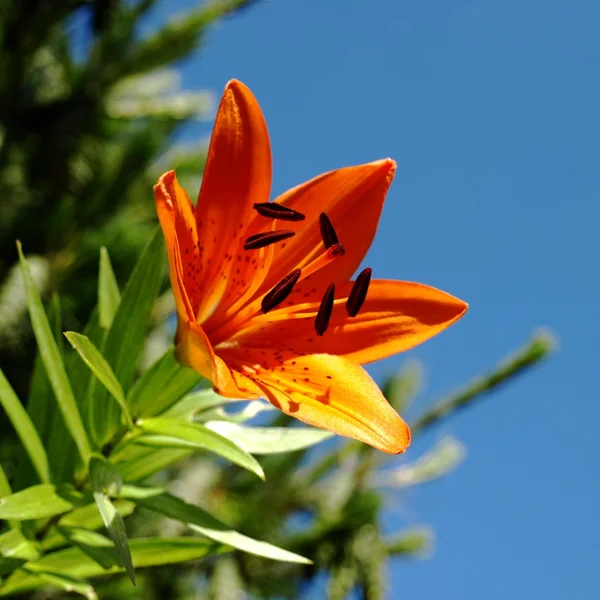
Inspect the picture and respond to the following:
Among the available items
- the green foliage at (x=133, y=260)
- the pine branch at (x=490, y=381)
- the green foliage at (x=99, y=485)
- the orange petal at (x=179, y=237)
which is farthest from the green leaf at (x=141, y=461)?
the pine branch at (x=490, y=381)

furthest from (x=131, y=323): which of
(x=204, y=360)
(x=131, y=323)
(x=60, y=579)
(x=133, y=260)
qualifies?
(x=133, y=260)

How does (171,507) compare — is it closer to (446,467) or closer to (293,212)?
(293,212)

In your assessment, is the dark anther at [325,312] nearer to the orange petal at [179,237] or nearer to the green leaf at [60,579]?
the orange petal at [179,237]

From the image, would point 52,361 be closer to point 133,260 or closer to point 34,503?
point 34,503

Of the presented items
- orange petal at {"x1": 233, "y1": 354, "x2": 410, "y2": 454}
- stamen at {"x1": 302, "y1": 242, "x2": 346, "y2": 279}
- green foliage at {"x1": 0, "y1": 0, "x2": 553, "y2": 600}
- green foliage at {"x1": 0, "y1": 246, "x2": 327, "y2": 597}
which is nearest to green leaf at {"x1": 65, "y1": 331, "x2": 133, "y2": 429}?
green foliage at {"x1": 0, "y1": 246, "x2": 327, "y2": 597}

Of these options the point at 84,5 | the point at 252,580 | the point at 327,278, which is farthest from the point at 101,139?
the point at 327,278

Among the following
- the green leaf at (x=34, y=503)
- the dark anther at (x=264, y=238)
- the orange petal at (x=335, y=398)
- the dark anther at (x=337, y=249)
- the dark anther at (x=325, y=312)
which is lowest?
the green leaf at (x=34, y=503)

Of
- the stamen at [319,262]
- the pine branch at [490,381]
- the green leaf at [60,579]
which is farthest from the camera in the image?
the pine branch at [490,381]

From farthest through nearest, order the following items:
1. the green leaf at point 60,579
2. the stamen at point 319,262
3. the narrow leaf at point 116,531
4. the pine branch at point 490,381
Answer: the pine branch at point 490,381
the stamen at point 319,262
the green leaf at point 60,579
the narrow leaf at point 116,531

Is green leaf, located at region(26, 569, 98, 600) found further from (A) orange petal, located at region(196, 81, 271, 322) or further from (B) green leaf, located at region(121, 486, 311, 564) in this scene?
(A) orange petal, located at region(196, 81, 271, 322)
